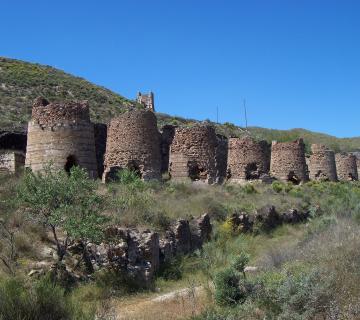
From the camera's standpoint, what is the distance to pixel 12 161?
20375 millimetres

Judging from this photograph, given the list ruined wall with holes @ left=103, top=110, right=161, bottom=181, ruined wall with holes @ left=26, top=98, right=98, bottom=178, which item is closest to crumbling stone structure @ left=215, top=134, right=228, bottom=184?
ruined wall with holes @ left=103, top=110, right=161, bottom=181

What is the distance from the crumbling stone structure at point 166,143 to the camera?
2306cm

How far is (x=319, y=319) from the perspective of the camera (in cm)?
763

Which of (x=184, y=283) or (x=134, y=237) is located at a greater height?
(x=134, y=237)

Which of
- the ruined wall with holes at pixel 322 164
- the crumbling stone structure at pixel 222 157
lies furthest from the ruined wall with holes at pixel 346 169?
the crumbling stone structure at pixel 222 157

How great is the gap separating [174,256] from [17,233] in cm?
377

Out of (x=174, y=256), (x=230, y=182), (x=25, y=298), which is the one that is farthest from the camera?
(x=230, y=182)

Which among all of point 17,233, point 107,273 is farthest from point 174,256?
point 17,233

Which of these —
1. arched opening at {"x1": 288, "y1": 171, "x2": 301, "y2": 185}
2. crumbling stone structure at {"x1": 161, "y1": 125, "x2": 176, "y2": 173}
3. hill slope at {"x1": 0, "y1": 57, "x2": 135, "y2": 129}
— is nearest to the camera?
crumbling stone structure at {"x1": 161, "y1": 125, "x2": 176, "y2": 173}

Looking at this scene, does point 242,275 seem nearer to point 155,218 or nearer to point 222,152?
point 155,218

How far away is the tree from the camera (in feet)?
35.9

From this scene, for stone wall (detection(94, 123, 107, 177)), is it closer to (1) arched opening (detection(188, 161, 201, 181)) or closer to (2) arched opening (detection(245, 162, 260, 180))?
(1) arched opening (detection(188, 161, 201, 181))

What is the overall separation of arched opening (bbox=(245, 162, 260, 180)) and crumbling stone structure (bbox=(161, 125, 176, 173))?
169 inches

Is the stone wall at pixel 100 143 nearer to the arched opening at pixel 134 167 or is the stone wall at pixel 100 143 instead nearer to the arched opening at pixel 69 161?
the arched opening at pixel 134 167
